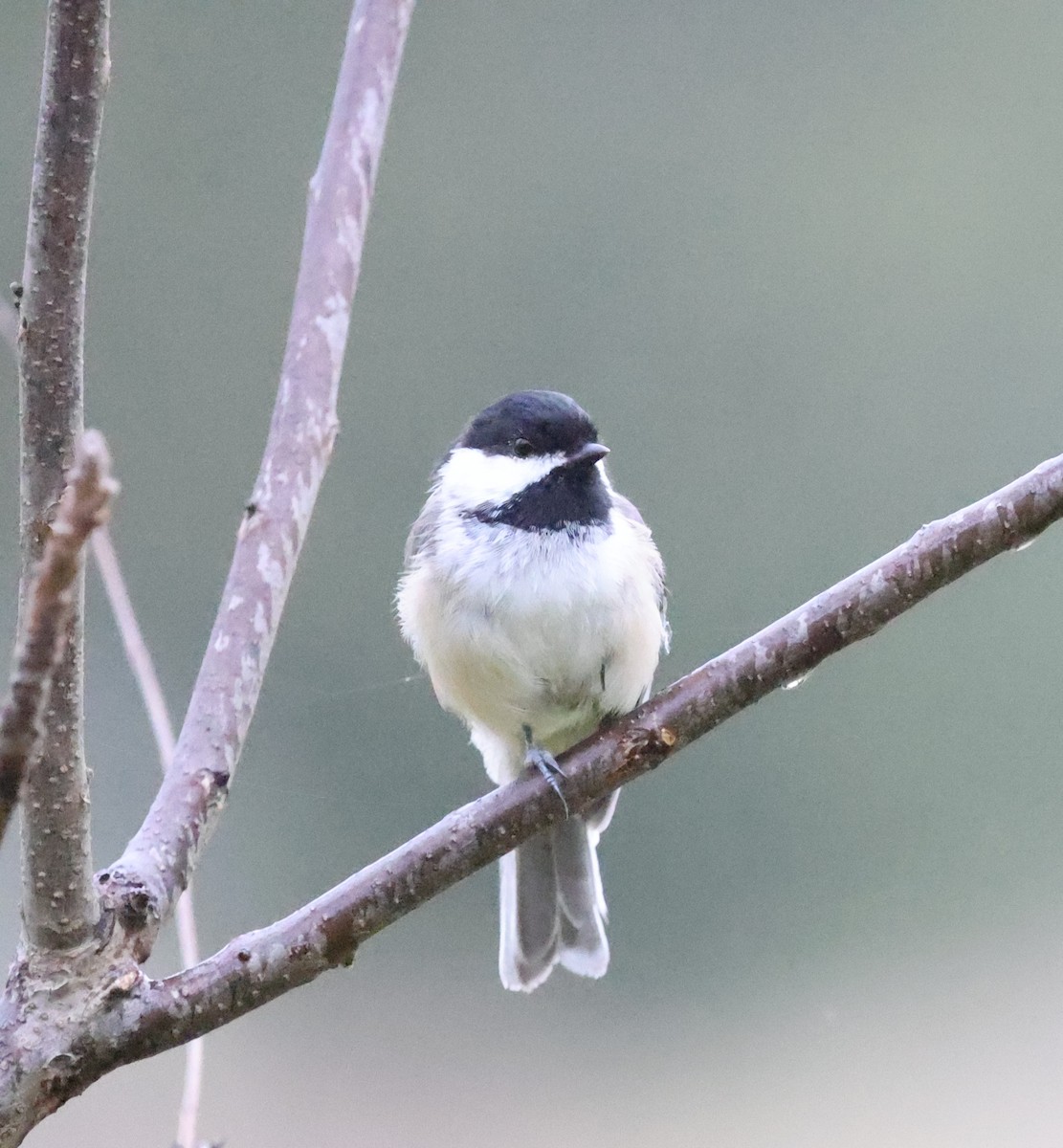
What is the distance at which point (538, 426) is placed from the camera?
7.63ft

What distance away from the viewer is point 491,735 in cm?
238

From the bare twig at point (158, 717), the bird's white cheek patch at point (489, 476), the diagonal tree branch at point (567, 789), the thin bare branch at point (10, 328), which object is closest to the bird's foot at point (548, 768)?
the diagonal tree branch at point (567, 789)

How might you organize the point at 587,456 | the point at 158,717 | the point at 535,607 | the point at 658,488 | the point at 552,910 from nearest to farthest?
the point at 158,717 → the point at 535,607 → the point at 587,456 → the point at 552,910 → the point at 658,488

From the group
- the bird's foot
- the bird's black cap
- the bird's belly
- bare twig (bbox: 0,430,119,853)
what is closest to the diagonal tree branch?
the bird's foot

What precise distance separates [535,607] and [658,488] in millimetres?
4182

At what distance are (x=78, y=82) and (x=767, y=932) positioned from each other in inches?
187

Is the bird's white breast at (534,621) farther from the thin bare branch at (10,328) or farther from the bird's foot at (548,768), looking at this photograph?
the thin bare branch at (10,328)

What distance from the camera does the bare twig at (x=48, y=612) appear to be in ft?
2.45

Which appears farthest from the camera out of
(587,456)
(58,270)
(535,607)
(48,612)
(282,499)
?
(587,456)

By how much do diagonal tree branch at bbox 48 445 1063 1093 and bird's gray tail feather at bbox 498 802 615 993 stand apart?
754 mm

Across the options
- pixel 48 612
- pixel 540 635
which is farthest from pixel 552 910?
pixel 48 612

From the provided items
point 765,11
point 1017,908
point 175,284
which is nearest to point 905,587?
point 1017,908

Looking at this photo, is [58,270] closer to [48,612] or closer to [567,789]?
[48,612]

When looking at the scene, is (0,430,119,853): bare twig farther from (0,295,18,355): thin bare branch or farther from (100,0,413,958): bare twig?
(100,0,413,958): bare twig
